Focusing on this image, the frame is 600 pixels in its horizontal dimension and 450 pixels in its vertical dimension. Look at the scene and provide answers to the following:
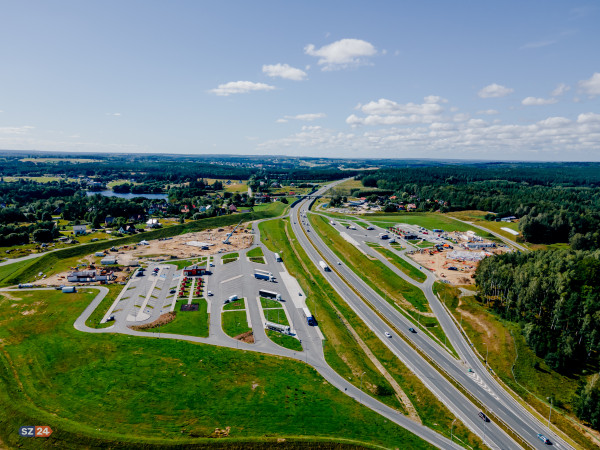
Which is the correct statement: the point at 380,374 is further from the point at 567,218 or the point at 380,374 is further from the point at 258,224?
the point at 567,218

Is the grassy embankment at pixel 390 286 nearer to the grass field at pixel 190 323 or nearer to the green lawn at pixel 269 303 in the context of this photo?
the green lawn at pixel 269 303

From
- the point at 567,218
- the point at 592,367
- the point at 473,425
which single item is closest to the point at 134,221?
the point at 473,425

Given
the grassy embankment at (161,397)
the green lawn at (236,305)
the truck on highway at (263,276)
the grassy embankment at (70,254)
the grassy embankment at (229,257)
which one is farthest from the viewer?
the grassy embankment at (229,257)

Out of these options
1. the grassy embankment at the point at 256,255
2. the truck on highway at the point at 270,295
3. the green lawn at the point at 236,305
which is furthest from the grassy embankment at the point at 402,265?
the green lawn at the point at 236,305

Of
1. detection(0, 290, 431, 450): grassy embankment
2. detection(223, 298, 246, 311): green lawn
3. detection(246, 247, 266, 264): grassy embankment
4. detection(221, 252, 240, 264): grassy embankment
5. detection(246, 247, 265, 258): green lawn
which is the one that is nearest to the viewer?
detection(0, 290, 431, 450): grassy embankment

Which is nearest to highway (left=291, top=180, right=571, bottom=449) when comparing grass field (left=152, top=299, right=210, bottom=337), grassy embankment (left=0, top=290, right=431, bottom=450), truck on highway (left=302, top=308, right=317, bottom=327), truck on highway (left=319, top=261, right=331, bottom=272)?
truck on highway (left=319, top=261, right=331, bottom=272)

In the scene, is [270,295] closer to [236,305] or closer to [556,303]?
[236,305]

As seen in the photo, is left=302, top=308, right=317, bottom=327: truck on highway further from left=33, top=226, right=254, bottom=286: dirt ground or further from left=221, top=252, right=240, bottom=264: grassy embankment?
left=33, top=226, right=254, bottom=286: dirt ground
